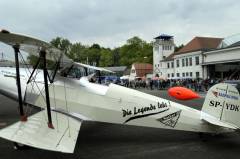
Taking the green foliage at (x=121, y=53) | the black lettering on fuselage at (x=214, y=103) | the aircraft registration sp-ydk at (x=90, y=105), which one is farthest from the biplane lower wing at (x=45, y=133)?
the green foliage at (x=121, y=53)

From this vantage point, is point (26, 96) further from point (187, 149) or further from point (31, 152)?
point (187, 149)

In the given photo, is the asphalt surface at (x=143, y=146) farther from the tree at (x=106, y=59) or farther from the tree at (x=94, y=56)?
the tree at (x=94, y=56)

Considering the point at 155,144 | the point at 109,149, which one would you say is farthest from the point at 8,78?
the point at 155,144

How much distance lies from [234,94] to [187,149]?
1.58m

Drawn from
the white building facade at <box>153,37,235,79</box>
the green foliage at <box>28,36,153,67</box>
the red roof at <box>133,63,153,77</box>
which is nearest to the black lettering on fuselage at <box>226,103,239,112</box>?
the white building facade at <box>153,37,235,79</box>

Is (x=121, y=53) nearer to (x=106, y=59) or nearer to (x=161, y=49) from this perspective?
(x=106, y=59)

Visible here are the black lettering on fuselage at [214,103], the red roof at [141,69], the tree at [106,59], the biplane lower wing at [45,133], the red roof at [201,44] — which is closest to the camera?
the biplane lower wing at [45,133]

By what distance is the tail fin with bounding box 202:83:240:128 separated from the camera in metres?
6.62

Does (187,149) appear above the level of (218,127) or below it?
below

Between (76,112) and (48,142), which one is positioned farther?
(76,112)

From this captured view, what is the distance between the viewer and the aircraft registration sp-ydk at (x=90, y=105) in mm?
6578

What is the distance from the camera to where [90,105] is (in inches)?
299

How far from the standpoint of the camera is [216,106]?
695cm

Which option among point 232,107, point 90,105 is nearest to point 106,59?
point 90,105
